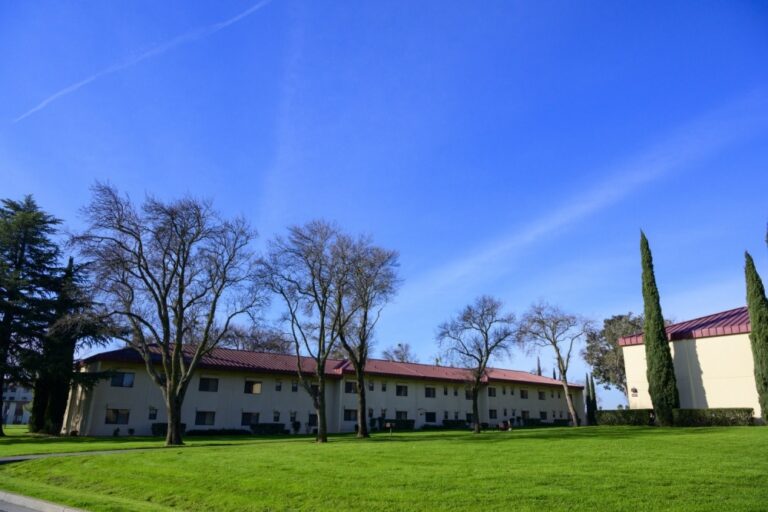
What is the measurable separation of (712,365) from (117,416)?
43595 millimetres

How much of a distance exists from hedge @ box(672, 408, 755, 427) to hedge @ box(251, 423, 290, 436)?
3046 cm

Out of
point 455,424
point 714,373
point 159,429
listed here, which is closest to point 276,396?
point 159,429

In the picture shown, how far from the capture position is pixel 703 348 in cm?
3744

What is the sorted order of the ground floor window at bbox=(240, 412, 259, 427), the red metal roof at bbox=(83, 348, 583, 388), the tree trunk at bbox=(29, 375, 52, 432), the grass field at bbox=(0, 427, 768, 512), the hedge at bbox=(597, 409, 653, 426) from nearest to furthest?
the grass field at bbox=(0, 427, 768, 512)
the hedge at bbox=(597, 409, 653, 426)
the tree trunk at bbox=(29, 375, 52, 432)
the red metal roof at bbox=(83, 348, 583, 388)
the ground floor window at bbox=(240, 412, 259, 427)

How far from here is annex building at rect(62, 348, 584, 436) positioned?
39219 millimetres

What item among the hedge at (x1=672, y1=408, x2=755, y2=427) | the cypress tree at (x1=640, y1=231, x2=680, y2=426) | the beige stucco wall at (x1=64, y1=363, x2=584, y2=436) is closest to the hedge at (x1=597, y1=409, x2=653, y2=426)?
the cypress tree at (x1=640, y1=231, x2=680, y2=426)

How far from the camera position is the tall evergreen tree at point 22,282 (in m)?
36.1

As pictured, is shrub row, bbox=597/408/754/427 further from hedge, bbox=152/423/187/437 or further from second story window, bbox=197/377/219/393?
hedge, bbox=152/423/187/437

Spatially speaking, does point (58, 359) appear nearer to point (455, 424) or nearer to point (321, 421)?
point (321, 421)

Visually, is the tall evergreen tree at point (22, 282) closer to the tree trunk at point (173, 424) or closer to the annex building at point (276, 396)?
the annex building at point (276, 396)

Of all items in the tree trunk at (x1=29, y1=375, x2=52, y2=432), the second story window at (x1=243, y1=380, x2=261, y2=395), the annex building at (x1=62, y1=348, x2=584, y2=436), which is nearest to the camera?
the tree trunk at (x1=29, y1=375, x2=52, y2=432)

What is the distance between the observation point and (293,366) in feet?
158

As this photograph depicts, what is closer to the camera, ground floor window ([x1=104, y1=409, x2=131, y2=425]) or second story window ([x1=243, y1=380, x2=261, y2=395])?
ground floor window ([x1=104, y1=409, x2=131, y2=425])

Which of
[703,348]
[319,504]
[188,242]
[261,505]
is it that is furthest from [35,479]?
[703,348]
